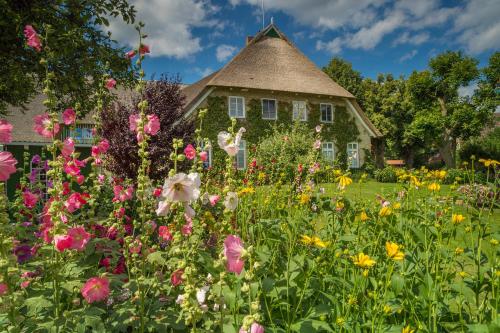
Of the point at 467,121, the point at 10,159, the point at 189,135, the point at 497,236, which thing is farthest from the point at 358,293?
the point at 467,121

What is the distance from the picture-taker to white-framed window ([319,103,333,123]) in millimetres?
21531

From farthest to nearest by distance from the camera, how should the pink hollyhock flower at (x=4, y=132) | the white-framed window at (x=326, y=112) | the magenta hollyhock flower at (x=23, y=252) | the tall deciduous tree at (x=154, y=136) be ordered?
the white-framed window at (x=326, y=112) < the tall deciduous tree at (x=154, y=136) < the magenta hollyhock flower at (x=23, y=252) < the pink hollyhock flower at (x=4, y=132)

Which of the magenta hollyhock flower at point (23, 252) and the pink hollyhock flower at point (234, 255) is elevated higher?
the pink hollyhock flower at point (234, 255)

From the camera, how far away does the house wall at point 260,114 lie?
18.5 meters

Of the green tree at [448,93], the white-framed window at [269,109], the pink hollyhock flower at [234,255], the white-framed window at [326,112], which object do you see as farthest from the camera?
the green tree at [448,93]

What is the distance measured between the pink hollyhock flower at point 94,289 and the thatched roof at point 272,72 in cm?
1703

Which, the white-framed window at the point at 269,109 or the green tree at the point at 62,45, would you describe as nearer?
the green tree at the point at 62,45

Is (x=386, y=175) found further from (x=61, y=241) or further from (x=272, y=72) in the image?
(x=61, y=241)

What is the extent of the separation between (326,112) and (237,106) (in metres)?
5.73

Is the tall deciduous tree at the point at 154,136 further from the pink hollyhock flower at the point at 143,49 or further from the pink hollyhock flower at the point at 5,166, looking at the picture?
the pink hollyhock flower at the point at 5,166

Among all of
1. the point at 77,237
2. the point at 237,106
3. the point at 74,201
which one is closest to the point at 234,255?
the point at 77,237

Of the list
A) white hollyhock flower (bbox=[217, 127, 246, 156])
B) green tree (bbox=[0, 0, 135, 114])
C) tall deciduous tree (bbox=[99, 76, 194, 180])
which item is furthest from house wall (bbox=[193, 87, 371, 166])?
white hollyhock flower (bbox=[217, 127, 246, 156])

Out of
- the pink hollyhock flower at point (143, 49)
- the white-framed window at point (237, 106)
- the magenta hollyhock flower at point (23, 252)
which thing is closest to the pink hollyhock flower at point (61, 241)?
the pink hollyhock flower at point (143, 49)

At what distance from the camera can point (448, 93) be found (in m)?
28.4
